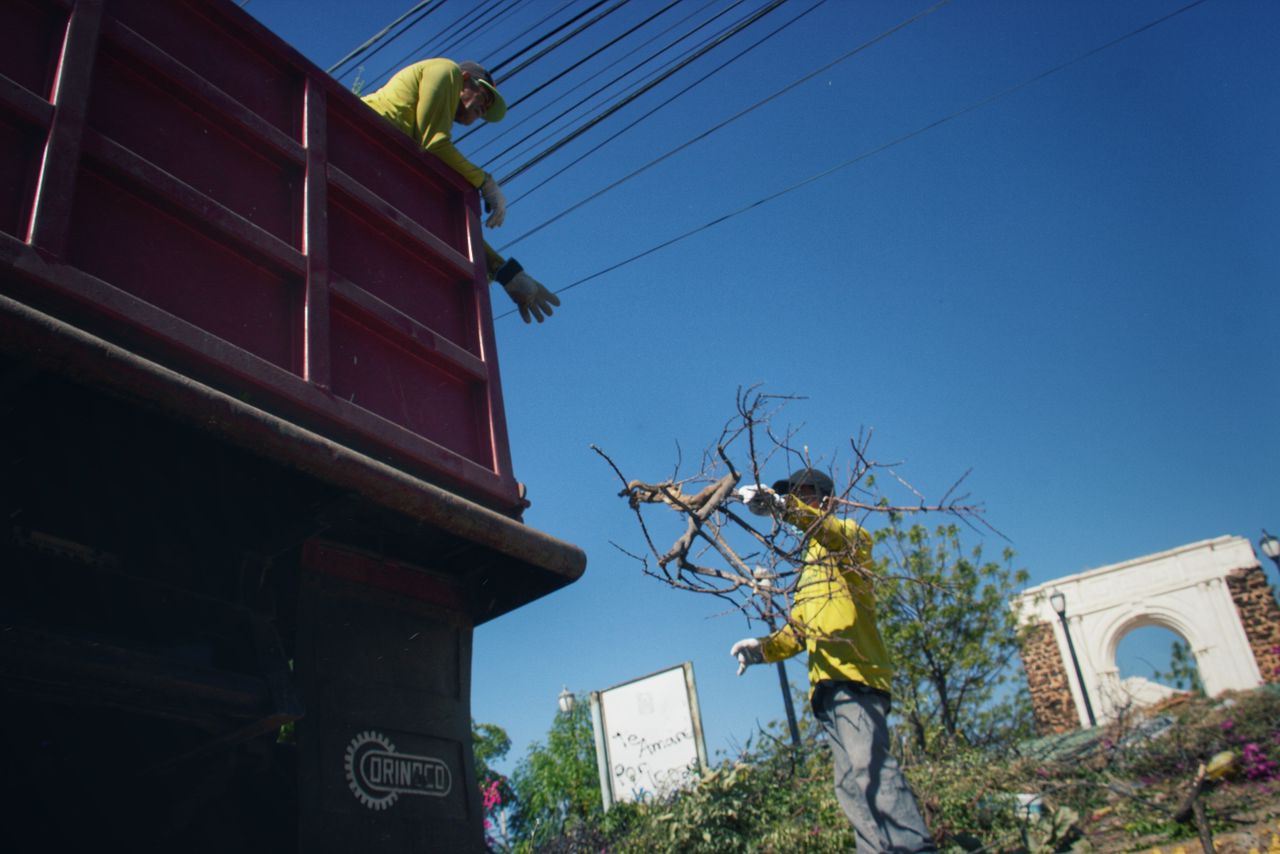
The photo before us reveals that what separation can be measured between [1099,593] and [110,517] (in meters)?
22.7

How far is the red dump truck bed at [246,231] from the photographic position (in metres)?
2.62

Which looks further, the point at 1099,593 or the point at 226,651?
the point at 1099,593

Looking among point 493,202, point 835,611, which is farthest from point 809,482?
point 493,202

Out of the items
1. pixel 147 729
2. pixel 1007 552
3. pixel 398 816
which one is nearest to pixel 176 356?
pixel 147 729

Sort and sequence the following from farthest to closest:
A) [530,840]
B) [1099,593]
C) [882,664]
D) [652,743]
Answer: [1099,593]
[652,743]
[530,840]
[882,664]

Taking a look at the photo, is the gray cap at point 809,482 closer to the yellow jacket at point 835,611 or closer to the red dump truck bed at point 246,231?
the yellow jacket at point 835,611

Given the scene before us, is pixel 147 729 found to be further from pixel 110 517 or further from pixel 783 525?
pixel 783 525

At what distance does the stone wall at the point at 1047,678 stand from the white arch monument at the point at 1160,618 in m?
0.02

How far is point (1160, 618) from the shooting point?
21453 mm

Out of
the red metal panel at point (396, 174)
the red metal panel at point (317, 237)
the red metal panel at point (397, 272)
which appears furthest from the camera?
the red metal panel at point (396, 174)

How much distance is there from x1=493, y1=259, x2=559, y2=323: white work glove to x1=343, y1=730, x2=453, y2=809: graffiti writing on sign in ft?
7.98

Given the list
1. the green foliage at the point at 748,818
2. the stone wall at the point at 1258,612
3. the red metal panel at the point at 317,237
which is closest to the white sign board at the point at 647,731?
the green foliage at the point at 748,818

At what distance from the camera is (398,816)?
2973 millimetres

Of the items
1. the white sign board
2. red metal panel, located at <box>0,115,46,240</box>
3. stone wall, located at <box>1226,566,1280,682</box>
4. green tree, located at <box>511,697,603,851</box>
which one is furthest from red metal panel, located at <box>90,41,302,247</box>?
stone wall, located at <box>1226,566,1280,682</box>
